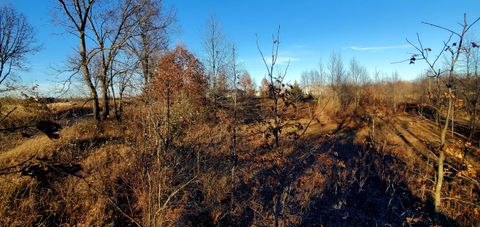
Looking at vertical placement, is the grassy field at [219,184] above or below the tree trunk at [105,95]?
below

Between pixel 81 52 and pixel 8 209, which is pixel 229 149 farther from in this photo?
pixel 81 52

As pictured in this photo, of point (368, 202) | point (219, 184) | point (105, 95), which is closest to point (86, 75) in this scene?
point (105, 95)

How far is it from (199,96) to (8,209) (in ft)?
35.7

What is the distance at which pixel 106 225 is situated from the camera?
4906 mm

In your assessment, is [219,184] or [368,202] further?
[368,202]

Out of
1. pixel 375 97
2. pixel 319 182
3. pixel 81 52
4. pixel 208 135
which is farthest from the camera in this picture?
pixel 375 97

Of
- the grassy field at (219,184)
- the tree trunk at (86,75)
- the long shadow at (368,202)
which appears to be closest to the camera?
the grassy field at (219,184)

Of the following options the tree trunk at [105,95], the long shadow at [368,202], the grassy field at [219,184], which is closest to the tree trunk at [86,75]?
the tree trunk at [105,95]

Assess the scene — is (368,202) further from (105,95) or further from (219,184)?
(105,95)

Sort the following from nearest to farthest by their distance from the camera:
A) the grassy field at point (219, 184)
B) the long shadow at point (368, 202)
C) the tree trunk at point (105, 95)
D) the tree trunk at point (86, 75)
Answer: the grassy field at point (219, 184), the long shadow at point (368, 202), the tree trunk at point (86, 75), the tree trunk at point (105, 95)

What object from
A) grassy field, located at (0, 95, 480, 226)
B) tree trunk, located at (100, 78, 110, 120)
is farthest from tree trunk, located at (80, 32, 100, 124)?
grassy field, located at (0, 95, 480, 226)

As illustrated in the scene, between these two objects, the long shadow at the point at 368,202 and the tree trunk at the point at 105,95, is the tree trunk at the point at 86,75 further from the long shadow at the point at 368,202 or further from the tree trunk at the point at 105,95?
the long shadow at the point at 368,202

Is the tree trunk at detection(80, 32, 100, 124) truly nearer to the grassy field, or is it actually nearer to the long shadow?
the grassy field

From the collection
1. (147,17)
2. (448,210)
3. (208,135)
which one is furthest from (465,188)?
(147,17)
